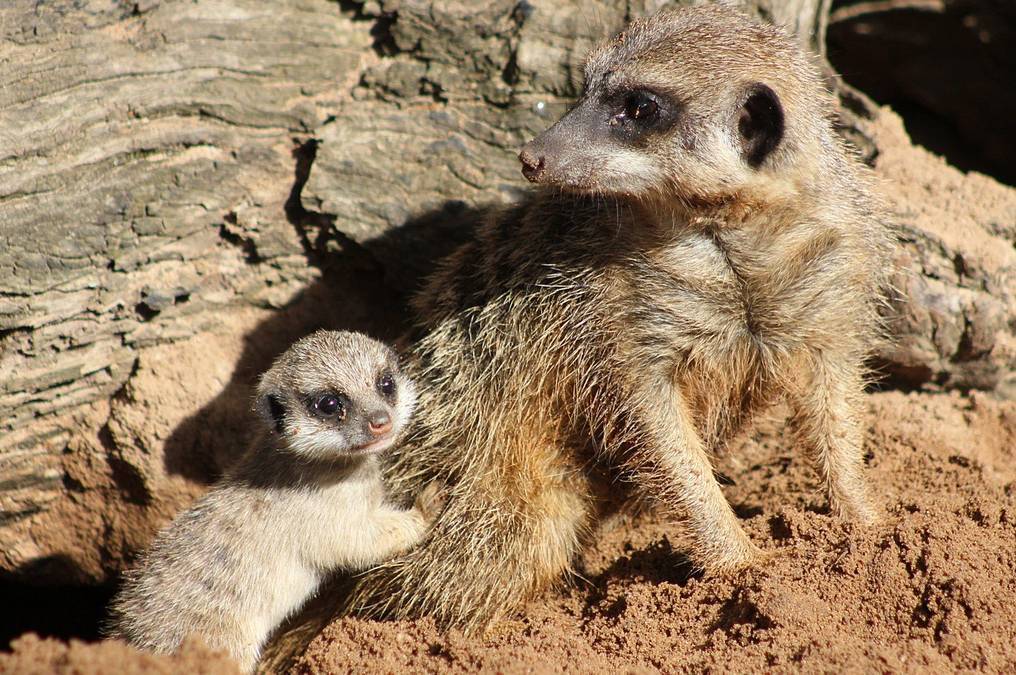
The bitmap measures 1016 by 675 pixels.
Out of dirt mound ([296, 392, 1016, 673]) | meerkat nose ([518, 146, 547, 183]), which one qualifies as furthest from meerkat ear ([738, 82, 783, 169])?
dirt mound ([296, 392, 1016, 673])

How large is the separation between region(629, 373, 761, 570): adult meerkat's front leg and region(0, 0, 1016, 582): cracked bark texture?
1.41m

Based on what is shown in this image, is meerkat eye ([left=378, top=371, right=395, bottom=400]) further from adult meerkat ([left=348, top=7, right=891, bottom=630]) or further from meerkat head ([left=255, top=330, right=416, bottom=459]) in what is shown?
adult meerkat ([left=348, top=7, right=891, bottom=630])

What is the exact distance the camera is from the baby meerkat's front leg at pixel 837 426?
3359mm

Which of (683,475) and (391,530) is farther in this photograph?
(391,530)

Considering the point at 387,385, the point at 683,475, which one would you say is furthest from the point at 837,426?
the point at 387,385

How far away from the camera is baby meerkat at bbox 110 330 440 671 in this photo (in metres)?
3.12

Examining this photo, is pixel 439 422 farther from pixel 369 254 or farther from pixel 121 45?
pixel 121 45

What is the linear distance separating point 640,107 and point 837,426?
1.45 m

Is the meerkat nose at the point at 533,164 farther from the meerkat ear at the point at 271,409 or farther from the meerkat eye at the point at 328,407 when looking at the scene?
the meerkat ear at the point at 271,409

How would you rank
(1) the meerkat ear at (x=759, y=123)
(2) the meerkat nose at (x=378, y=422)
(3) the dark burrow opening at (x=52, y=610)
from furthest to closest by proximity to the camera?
1. (3) the dark burrow opening at (x=52, y=610)
2. (2) the meerkat nose at (x=378, y=422)
3. (1) the meerkat ear at (x=759, y=123)

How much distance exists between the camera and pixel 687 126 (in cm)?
282

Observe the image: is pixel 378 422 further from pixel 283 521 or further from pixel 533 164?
pixel 533 164

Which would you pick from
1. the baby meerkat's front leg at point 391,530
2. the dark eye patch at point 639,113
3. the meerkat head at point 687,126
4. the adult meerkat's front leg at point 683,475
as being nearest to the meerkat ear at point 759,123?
the meerkat head at point 687,126

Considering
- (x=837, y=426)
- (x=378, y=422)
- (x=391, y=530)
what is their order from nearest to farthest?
(x=378, y=422) → (x=391, y=530) → (x=837, y=426)
